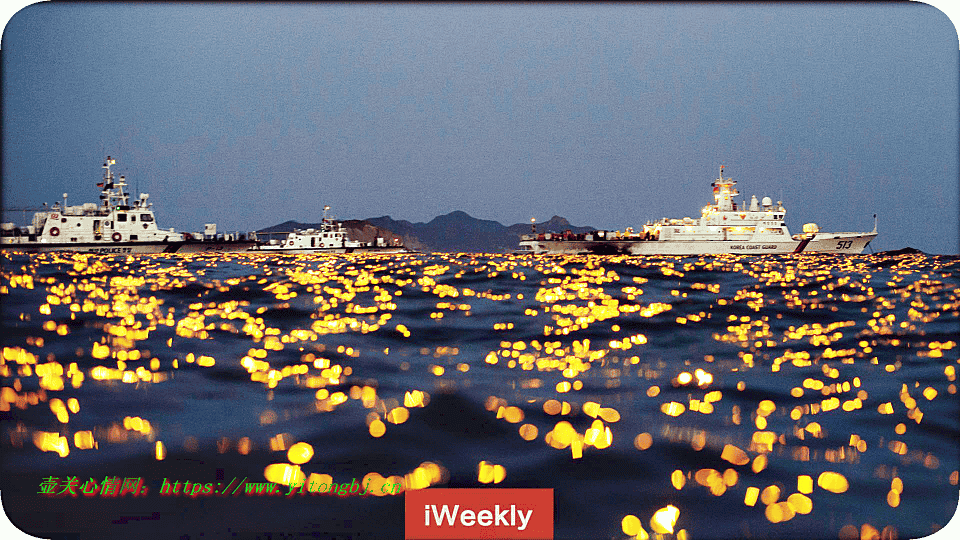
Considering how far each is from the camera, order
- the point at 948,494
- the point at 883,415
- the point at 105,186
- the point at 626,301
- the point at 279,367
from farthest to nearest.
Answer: the point at 105,186 < the point at 626,301 < the point at 279,367 < the point at 883,415 < the point at 948,494

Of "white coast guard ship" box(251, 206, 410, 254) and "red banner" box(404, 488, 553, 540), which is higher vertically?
"red banner" box(404, 488, 553, 540)

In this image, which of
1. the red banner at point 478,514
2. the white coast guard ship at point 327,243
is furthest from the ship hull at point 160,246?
the red banner at point 478,514

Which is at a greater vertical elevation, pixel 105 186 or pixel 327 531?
pixel 105 186

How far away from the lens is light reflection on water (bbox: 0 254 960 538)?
2.34 m

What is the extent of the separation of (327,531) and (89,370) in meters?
3.29

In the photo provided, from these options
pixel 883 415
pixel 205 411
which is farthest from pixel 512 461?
pixel 883 415

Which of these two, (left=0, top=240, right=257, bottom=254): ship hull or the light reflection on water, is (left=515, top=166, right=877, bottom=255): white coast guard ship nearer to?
(left=0, top=240, right=257, bottom=254): ship hull

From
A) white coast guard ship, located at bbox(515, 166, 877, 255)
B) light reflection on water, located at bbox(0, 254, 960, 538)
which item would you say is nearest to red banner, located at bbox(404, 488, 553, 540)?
light reflection on water, located at bbox(0, 254, 960, 538)

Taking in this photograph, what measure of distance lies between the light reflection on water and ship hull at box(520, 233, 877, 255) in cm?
3959

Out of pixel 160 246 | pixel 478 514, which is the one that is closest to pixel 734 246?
pixel 160 246

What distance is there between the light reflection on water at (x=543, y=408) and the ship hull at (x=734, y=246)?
130ft

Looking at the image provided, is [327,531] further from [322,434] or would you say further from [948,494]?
[948,494]

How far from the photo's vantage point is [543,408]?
3.55 m

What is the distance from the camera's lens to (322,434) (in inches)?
117
